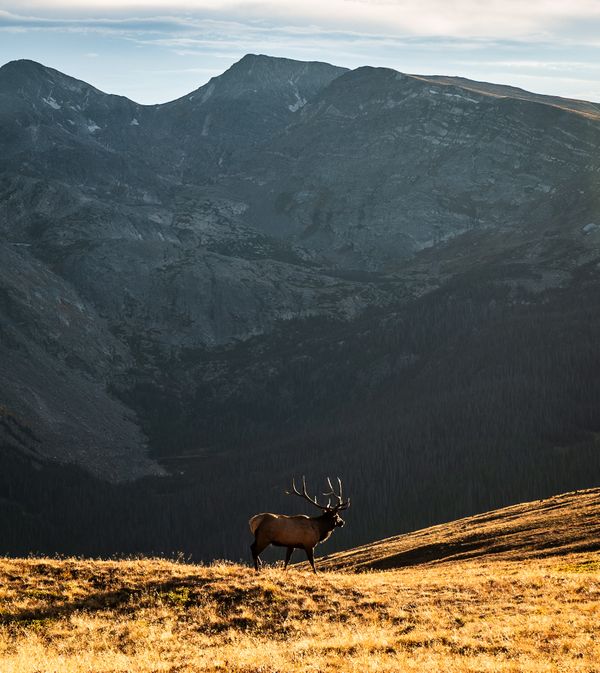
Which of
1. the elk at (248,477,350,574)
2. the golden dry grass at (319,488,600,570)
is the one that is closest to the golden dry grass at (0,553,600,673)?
the elk at (248,477,350,574)

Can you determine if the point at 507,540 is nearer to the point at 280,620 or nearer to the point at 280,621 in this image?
the point at 280,620

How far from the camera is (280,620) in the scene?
32875 millimetres

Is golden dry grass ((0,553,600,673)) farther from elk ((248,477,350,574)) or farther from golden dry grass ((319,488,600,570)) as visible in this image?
golden dry grass ((319,488,600,570))

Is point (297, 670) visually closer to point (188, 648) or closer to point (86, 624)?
point (188, 648)

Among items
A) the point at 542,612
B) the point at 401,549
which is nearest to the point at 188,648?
the point at 542,612

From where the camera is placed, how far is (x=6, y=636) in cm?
3047

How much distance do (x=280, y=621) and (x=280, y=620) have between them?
16 cm

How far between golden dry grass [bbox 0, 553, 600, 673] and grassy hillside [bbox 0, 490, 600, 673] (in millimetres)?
62

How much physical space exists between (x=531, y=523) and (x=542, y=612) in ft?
166

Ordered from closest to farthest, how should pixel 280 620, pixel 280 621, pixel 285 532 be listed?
pixel 280 621 → pixel 280 620 → pixel 285 532

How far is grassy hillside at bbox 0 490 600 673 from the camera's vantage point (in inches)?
1029

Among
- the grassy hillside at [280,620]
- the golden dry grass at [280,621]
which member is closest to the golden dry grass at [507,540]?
the grassy hillside at [280,620]

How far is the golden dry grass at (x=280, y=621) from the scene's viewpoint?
26.1m

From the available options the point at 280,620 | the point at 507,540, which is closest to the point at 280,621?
the point at 280,620
